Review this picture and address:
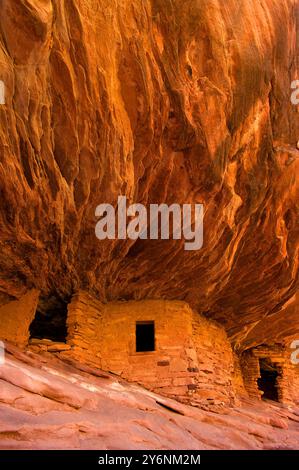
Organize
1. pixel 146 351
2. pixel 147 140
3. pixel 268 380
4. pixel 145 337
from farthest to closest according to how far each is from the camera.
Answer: pixel 268 380
pixel 145 337
pixel 146 351
pixel 147 140

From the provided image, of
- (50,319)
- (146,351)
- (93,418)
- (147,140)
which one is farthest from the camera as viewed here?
(50,319)

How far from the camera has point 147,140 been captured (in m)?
5.32

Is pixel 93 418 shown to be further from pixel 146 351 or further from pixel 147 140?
pixel 146 351

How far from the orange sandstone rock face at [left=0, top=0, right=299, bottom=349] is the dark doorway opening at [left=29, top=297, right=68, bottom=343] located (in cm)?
45

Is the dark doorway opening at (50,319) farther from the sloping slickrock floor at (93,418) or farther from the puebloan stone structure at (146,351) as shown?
the sloping slickrock floor at (93,418)

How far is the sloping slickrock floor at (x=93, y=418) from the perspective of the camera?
317 cm

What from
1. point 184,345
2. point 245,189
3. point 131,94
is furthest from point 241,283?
point 131,94

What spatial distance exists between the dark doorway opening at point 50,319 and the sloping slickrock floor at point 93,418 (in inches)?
61.4

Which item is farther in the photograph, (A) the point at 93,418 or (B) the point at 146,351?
(B) the point at 146,351

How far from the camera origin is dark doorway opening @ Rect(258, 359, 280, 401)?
1145 centimetres

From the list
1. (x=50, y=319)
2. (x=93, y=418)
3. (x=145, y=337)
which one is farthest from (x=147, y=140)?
(x=145, y=337)

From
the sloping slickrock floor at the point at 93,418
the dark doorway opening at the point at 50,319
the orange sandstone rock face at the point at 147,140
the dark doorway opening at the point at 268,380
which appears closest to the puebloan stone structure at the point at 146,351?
the dark doorway opening at the point at 50,319

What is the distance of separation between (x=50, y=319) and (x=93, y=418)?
4.56m

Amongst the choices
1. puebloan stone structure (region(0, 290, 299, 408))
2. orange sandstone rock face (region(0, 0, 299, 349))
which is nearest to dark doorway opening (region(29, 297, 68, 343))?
puebloan stone structure (region(0, 290, 299, 408))
